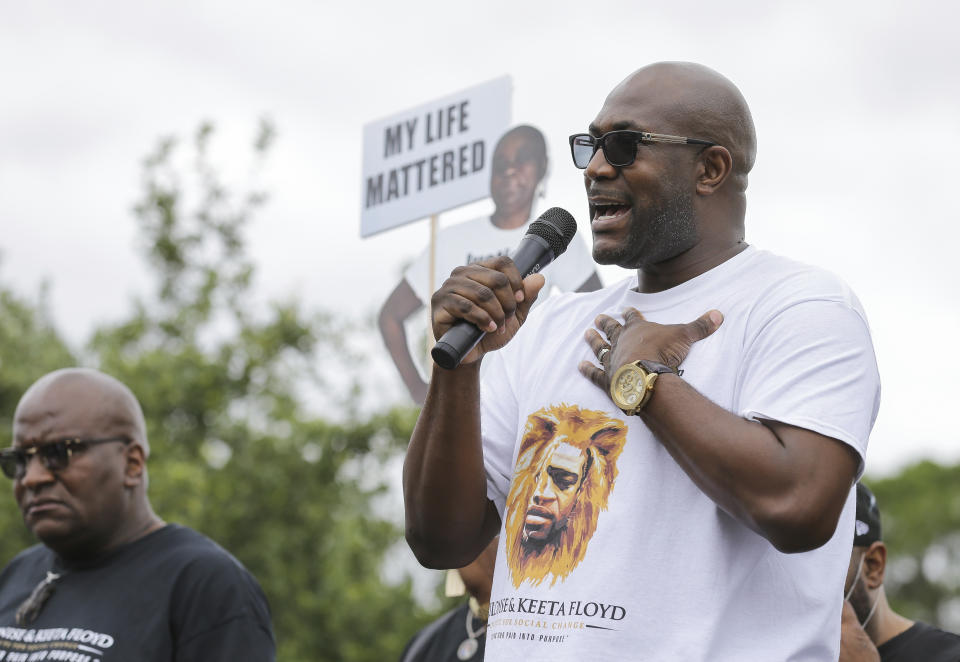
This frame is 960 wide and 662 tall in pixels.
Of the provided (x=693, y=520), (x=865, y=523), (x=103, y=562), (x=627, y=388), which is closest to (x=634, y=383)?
(x=627, y=388)

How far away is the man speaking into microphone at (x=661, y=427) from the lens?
7.47ft

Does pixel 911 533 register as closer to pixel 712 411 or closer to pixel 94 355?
pixel 94 355

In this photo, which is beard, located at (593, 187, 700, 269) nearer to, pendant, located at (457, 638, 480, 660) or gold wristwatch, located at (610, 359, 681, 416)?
gold wristwatch, located at (610, 359, 681, 416)

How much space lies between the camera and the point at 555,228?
2740 millimetres

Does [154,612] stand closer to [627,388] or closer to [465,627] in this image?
[465,627]

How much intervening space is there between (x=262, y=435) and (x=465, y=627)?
684 cm

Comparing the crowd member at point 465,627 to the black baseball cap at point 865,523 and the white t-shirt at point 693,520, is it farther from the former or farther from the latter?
the white t-shirt at point 693,520

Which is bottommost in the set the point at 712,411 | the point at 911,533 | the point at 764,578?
the point at 911,533

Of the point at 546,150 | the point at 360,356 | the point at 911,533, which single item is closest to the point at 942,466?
the point at 911,533

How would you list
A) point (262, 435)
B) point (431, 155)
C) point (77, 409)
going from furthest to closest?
point (262, 435), point (431, 155), point (77, 409)

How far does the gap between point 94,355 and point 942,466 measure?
3328 cm

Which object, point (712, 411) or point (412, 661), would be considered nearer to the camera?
point (712, 411)

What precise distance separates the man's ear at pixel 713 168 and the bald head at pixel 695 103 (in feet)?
0.07

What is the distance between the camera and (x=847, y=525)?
2.49 metres
